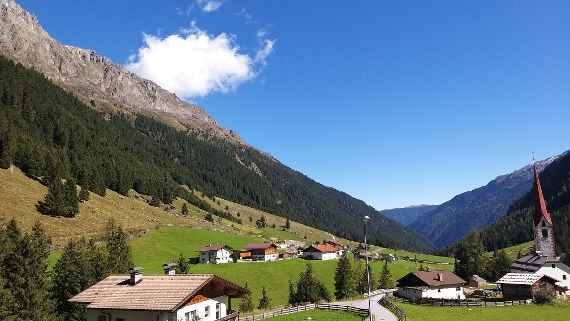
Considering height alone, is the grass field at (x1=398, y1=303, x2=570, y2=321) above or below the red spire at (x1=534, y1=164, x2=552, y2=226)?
below

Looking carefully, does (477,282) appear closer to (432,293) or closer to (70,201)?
(432,293)

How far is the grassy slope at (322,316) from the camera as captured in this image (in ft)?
188

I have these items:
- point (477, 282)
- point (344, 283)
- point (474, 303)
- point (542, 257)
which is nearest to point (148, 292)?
point (474, 303)

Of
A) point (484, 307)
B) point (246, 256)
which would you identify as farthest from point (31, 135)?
point (484, 307)

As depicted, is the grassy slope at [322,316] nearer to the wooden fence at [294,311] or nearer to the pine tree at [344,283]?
the wooden fence at [294,311]

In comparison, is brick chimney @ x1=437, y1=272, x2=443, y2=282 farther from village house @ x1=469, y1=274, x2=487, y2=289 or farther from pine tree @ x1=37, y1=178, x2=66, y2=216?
pine tree @ x1=37, y1=178, x2=66, y2=216

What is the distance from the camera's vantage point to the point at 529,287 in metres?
77.8

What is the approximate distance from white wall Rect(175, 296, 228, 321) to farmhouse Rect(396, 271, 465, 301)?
51.3 metres

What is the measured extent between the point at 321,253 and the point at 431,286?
63.8m

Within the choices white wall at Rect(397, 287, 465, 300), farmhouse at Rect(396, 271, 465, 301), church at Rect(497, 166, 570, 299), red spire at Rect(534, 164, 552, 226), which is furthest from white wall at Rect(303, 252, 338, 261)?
red spire at Rect(534, 164, 552, 226)

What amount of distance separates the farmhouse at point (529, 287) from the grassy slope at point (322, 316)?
3546 cm

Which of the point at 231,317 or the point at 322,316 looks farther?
the point at 322,316

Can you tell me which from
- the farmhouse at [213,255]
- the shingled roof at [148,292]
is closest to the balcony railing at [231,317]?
the shingled roof at [148,292]

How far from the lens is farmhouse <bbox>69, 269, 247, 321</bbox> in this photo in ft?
118
